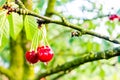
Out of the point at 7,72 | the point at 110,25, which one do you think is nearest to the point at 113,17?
the point at 110,25

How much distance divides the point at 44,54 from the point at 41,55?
0.05 feet

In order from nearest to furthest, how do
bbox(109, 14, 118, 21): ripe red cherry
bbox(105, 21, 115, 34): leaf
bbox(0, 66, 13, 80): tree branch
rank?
1. bbox(0, 66, 13, 80): tree branch
2. bbox(109, 14, 118, 21): ripe red cherry
3. bbox(105, 21, 115, 34): leaf

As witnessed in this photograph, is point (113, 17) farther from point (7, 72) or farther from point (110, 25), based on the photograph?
point (7, 72)

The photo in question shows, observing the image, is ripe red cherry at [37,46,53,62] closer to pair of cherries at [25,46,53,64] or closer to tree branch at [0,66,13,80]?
pair of cherries at [25,46,53,64]

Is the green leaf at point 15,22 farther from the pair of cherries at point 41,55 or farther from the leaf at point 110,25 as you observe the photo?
the leaf at point 110,25

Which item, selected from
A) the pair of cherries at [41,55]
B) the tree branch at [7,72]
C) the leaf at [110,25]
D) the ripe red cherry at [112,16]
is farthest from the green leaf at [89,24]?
the pair of cherries at [41,55]

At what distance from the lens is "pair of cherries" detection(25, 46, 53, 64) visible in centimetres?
125

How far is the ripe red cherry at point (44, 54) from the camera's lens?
1240 mm

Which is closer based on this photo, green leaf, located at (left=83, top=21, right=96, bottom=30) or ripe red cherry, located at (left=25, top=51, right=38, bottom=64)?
ripe red cherry, located at (left=25, top=51, right=38, bottom=64)

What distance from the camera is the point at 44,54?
1248 mm

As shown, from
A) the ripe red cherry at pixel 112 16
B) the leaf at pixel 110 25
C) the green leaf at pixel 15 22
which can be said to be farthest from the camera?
the leaf at pixel 110 25

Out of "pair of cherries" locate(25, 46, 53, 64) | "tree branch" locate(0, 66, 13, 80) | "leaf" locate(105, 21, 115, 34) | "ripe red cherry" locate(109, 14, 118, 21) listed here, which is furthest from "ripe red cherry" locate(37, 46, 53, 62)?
"leaf" locate(105, 21, 115, 34)

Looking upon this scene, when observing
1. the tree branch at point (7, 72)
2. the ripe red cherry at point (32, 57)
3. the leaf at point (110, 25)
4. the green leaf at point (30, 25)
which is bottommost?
the tree branch at point (7, 72)

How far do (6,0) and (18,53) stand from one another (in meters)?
1.80
